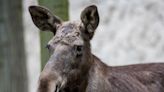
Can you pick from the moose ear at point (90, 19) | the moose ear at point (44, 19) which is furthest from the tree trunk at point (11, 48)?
the moose ear at point (90, 19)

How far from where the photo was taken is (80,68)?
1076cm

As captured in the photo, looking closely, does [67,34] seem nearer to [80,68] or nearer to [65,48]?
[65,48]

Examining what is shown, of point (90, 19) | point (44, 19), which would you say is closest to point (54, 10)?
point (44, 19)

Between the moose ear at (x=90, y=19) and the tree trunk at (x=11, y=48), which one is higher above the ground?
the moose ear at (x=90, y=19)

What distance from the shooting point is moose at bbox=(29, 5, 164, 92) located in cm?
1038

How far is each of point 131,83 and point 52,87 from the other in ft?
5.71

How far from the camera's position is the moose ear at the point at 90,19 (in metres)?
11.0

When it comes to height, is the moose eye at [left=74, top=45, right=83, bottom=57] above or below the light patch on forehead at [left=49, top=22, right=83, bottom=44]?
below

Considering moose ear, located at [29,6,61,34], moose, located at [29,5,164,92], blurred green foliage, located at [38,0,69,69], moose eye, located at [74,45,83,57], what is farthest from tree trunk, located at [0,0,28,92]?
moose eye, located at [74,45,83,57]

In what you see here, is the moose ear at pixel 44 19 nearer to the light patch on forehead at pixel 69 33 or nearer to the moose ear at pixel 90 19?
the light patch on forehead at pixel 69 33

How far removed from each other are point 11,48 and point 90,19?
6.02m

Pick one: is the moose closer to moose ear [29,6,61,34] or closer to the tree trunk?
moose ear [29,6,61,34]

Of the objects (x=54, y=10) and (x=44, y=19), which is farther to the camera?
(x=54, y=10)

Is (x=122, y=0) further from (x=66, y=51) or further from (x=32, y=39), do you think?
(x=66, y=51)
